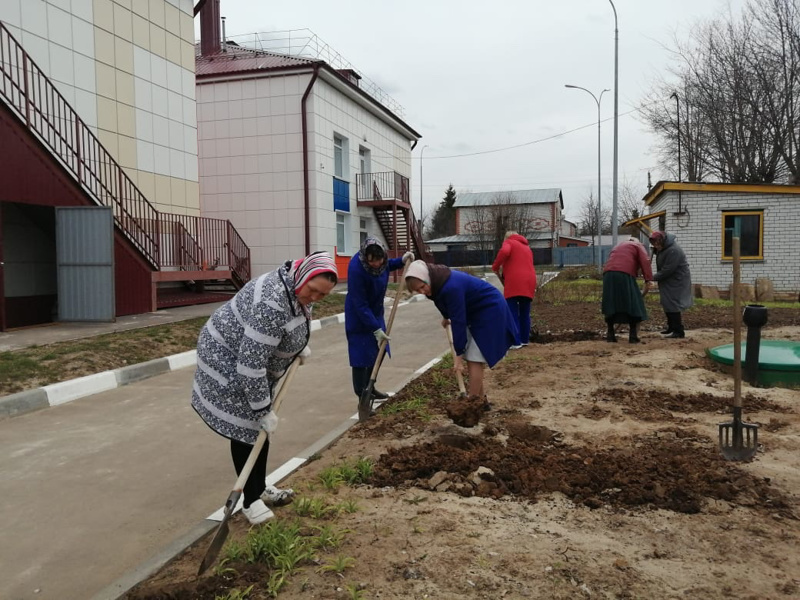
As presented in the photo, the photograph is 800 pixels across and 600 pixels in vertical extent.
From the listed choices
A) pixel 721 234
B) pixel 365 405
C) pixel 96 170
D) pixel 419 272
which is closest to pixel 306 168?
pixel 96 170

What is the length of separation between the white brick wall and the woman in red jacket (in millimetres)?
10619

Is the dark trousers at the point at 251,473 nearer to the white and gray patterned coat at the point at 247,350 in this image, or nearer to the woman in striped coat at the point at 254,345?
the woman in striped coat at the point at 254,345

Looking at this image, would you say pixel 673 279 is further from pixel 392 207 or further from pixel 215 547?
pixel 392 207

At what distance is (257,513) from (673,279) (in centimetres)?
745

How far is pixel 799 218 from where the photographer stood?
54.0 ft

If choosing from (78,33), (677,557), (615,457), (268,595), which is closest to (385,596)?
(268,595)

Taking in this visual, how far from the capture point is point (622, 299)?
8.13 metres

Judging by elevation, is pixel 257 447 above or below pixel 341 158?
below

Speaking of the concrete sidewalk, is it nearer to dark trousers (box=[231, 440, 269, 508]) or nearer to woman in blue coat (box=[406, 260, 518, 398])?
dark trousers (box=[231, 440, 269, 508])

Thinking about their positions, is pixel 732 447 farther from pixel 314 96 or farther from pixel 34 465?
pixel 314 96

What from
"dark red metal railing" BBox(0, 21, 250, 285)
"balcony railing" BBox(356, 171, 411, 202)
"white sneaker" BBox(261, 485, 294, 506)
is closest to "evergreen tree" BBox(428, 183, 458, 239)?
"balcony railing" BBox(356, 171, 411, 202)

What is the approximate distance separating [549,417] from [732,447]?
4.52 feet

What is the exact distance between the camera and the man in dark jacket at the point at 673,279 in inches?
340

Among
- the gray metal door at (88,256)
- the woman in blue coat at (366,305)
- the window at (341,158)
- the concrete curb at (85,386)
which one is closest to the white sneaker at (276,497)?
the woman in blue coat at (366,305)
